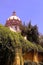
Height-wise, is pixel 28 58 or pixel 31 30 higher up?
pixel 31 30

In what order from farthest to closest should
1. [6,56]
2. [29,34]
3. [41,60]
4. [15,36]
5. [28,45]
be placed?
1. [29,34]
2. [41,60]
3. [28,45]
4. [15,36]
5. [6,56]

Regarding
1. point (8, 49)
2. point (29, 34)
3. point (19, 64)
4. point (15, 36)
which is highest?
point (29, 34)

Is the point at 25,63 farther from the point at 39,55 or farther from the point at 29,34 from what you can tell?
the point at 29,34

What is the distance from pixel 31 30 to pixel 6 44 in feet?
39.2

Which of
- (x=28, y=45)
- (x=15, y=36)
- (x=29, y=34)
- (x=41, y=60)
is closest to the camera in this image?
(x=15, y=36)

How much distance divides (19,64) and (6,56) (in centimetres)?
139

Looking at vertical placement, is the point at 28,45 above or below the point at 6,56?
above

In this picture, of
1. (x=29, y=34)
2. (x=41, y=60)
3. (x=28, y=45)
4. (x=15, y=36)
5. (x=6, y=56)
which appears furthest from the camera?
(x=29, y=34)

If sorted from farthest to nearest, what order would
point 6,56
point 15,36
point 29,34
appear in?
point 29,34
point 15,36
point 6,56

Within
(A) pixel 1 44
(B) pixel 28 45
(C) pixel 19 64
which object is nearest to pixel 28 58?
(B) pixel 28 45

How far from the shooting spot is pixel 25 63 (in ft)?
58.9

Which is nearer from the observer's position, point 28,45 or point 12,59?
point 12,59

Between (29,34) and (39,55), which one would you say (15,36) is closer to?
(39,55)

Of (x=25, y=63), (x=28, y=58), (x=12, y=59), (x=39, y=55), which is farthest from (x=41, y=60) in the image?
(x=12, y=59)
